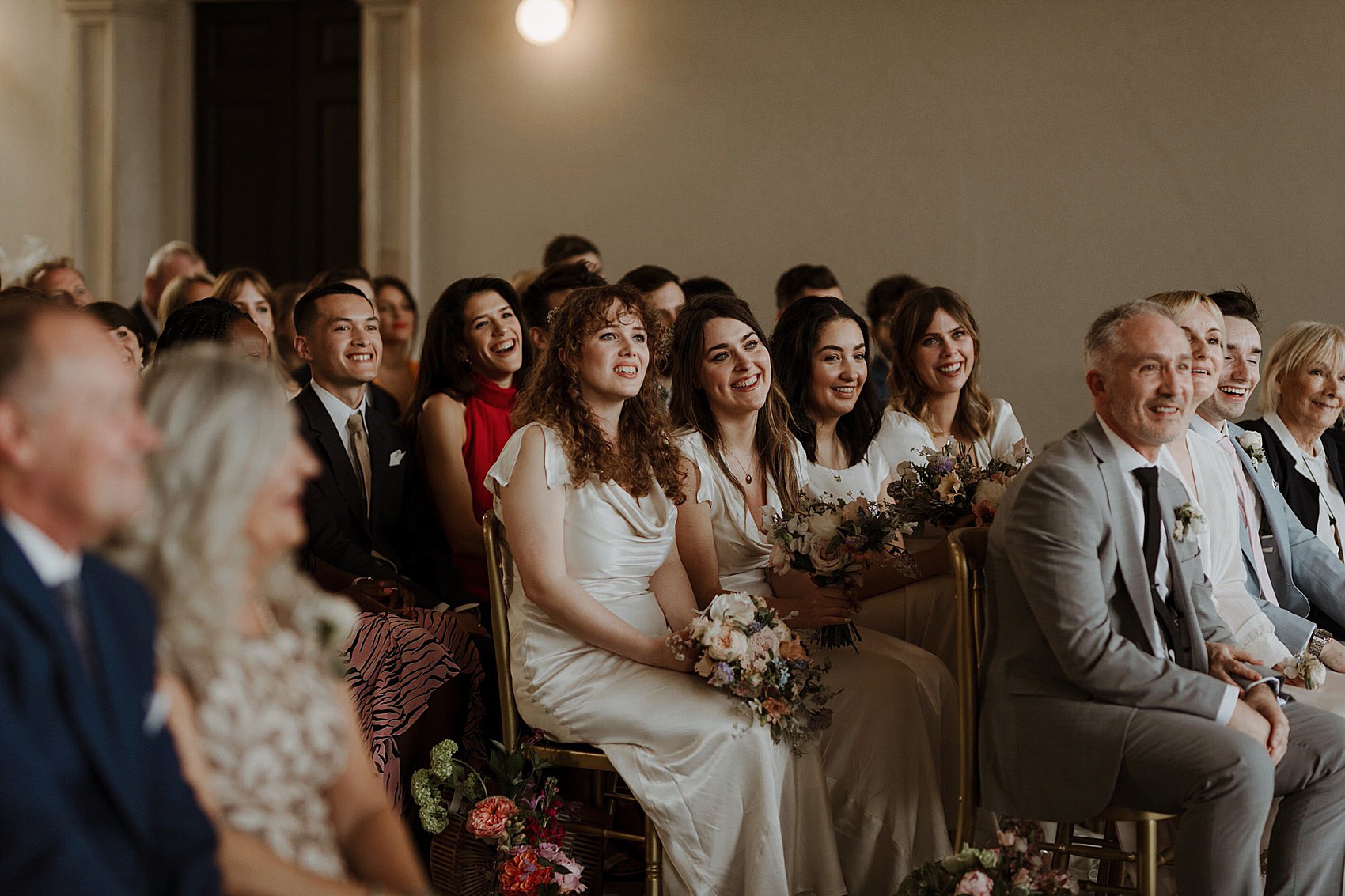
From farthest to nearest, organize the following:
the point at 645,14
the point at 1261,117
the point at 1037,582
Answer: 1. the point at 645,14
2. the point at 1261,117
3. the point at 1037,582

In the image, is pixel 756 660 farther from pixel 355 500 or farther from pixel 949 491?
pixel 355 500

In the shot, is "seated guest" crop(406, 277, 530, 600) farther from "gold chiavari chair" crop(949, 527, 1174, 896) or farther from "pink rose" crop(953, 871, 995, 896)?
"pink rose" crop(953, 871, 995, 896)

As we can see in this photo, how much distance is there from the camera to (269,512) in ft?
5.48

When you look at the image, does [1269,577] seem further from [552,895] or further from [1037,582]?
[552,895]

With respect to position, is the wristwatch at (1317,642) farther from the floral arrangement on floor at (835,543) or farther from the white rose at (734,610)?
the white rose at (734,610)

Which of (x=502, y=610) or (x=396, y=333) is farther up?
(x=396, y=333)

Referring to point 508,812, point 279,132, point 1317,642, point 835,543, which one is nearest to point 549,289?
point 835,543

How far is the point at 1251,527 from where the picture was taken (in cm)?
388

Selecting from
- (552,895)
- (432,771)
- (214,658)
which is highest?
(214,658)

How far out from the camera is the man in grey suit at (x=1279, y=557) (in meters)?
3.77

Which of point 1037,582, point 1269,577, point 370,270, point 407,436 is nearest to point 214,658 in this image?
point 1037,582

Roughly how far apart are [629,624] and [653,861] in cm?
59

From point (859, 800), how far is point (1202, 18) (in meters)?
5.05

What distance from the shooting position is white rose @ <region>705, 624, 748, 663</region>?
10.4 feet
